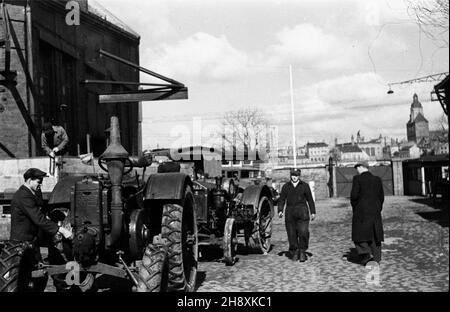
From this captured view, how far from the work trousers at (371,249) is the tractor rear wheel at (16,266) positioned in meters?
5.15

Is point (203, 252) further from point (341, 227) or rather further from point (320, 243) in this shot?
point (341, 227)

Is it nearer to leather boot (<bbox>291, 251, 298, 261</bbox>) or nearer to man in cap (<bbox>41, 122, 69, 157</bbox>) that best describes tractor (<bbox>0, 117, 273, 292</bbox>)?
leather boot (<bbox>291, 251, 298, 261</bbox>)

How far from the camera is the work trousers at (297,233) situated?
887cm

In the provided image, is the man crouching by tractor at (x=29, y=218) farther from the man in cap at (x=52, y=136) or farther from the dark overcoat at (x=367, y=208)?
the dark overcoat at (x=367, y=208)

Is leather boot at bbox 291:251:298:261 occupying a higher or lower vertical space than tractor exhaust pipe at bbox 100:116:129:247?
lower

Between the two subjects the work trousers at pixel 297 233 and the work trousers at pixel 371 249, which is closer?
the work trousers at pixel 371 249

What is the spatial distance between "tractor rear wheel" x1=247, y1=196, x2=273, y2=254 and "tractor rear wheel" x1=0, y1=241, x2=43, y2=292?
559 centimetres

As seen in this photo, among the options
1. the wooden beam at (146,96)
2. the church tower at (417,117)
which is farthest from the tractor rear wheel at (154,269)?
the church tower at (417,117)

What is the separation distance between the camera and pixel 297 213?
356 inches

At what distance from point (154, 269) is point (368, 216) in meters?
4.15

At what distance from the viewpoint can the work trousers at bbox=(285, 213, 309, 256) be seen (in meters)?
8.87

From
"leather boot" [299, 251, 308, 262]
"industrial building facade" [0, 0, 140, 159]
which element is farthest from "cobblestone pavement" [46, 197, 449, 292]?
"industrial building facade" [0, 0, 140, 159]

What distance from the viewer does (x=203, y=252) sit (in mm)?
10336
